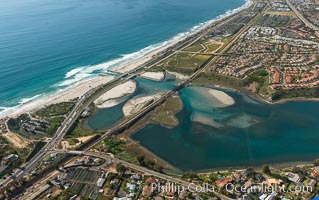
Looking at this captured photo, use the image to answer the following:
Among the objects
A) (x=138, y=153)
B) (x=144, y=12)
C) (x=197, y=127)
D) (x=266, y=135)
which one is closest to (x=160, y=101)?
(x=197, y=127)

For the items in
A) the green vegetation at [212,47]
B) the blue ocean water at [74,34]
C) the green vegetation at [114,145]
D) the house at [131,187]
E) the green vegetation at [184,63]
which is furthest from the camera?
the green vegetation at [212,47]

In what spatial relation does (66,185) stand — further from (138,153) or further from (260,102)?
(260,102)

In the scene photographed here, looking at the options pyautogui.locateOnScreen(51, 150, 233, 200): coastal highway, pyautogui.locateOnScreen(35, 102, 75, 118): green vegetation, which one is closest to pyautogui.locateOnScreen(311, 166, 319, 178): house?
pyautogui.locateOnScreen(51, 150, 233, 200): coastal highway

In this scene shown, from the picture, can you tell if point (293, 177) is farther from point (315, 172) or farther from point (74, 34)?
point (74, 34)

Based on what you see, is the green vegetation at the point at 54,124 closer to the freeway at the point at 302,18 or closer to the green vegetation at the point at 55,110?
the green vegetation at the point at 55,110

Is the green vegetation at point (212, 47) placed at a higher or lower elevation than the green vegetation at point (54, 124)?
higher

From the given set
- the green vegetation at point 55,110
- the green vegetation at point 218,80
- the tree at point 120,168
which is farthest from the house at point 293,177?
the green vegetation at point 55,110

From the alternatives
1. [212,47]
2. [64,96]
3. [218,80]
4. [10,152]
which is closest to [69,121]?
[64,96]
